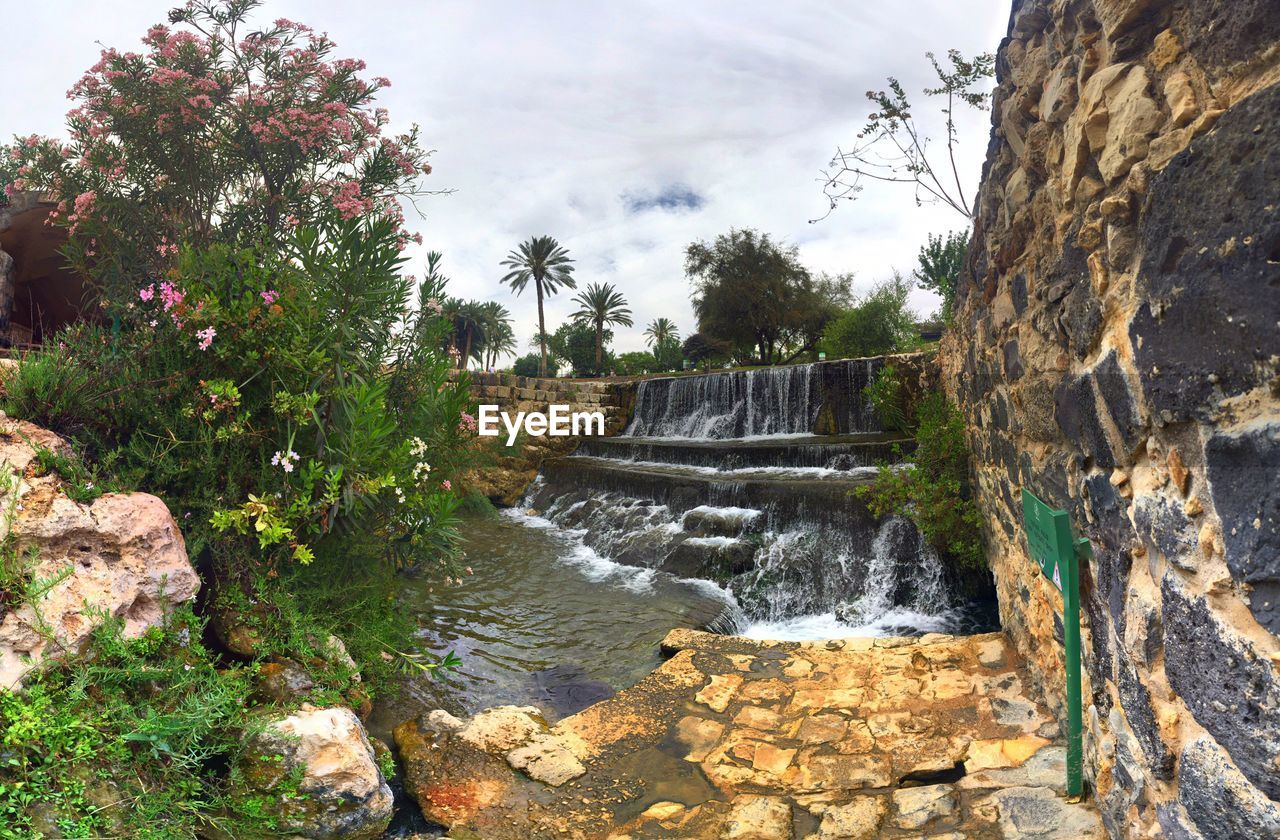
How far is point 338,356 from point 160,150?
12.6 ft

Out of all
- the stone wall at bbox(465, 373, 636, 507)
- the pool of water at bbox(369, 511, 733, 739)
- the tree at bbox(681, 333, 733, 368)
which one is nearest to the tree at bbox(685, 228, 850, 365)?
the tree at bbox(681, 333, 733, 368)

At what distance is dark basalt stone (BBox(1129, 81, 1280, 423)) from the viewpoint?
1.19 m

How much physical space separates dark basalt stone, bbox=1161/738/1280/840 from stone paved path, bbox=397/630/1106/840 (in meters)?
0.84

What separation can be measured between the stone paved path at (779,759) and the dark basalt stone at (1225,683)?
100cm

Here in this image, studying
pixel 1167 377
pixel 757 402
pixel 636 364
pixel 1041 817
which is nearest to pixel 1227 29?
pixel 1167 377

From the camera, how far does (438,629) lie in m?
5.37

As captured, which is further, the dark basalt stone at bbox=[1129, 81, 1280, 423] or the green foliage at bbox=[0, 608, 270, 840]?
the green foliage at bbox=[0, 608, 270, 840]

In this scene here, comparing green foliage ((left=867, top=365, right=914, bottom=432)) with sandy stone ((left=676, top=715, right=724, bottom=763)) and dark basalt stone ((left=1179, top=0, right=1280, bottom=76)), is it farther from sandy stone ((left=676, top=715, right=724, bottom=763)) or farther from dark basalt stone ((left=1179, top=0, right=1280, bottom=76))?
dark basalt stone ((left=1179, top=0, right=1280, bottom=76))

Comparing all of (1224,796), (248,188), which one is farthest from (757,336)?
(1224,796)

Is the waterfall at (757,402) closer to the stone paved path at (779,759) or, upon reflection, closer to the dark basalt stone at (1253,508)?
the stone paved path at (779,759)

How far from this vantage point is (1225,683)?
136 centimetres
